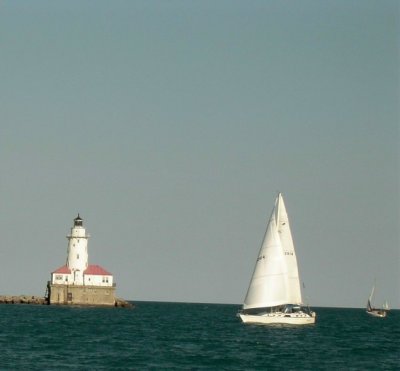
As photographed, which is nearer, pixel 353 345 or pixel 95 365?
pixel 95 365

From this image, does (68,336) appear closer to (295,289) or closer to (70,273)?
(295,289)

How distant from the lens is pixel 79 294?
17438 centimetres

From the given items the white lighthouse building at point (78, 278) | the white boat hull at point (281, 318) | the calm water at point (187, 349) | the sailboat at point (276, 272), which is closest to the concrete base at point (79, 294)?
the white lighthouse building at point (78, 278)

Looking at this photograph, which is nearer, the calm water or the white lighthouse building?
the calm water

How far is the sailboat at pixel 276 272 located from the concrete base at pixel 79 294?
66.5 metres

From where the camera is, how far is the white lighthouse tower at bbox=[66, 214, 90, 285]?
173250 mm

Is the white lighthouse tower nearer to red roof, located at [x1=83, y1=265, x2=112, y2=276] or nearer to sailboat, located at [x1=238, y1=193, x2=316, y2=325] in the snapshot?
red roof, located at [x1=83, y1=265, x2=112, y2=276]

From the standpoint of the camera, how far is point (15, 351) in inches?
2985

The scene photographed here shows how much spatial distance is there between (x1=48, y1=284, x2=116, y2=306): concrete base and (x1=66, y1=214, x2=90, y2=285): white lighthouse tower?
A: 1.35m

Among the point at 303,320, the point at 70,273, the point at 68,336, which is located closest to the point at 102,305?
the point at 70,273

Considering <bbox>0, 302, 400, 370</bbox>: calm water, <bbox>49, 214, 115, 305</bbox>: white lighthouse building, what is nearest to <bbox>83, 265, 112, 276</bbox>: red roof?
<bbox>49, 214, 115, 305</bbox>: white lighthouse building

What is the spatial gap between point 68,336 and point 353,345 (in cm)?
2447

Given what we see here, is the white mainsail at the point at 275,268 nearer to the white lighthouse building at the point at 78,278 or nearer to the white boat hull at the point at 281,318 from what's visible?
the white boat hull at the point at 281,318

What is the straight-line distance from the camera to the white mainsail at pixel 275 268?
109 m
